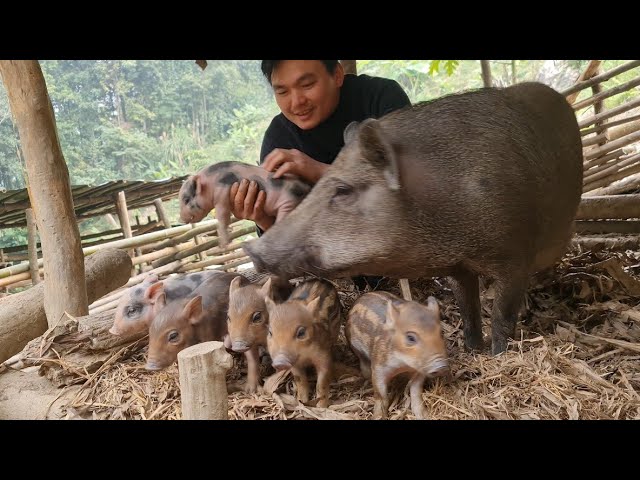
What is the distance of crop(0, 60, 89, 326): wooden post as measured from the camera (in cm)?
206

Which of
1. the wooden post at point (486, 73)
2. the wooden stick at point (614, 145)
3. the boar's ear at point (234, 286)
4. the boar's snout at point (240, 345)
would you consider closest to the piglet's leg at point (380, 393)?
the boar's snout at point (240, 345)

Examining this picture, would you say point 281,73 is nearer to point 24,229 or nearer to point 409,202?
point 409,202

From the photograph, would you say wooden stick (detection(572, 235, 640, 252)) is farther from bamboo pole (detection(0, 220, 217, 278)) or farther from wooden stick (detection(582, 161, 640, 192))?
bamboo pole (detection(0, 220, 217, 278))

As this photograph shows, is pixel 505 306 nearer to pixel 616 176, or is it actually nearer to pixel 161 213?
pixel 161 213

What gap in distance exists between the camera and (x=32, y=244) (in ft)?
11.1

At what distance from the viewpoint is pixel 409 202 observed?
149 centimetres

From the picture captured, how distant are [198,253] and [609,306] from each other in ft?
8.27

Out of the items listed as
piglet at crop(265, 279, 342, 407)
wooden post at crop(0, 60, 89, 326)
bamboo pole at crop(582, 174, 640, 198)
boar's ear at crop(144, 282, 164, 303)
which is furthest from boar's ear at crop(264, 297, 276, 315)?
bamboo pole at crop(582, 174, 640, 198)

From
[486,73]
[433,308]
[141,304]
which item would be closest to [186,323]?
[141,304]

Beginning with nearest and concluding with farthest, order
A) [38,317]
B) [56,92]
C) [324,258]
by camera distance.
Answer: [324,258], [56,92], [38,317]

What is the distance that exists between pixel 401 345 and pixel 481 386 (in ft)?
0.96

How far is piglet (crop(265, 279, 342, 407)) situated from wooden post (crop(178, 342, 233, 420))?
7.4 inches

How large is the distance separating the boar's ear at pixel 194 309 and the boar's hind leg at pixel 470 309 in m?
0.87
